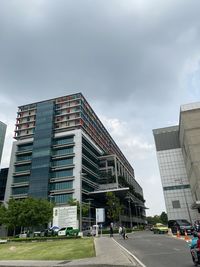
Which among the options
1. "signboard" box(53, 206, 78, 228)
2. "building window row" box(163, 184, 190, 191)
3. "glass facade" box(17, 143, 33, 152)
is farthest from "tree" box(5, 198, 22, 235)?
"building window row" box(163, 184, 190, 191)

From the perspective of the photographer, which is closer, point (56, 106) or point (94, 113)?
point (56, 106)

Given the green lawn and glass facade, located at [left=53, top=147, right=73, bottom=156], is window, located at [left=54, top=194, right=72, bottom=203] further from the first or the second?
the green lawn

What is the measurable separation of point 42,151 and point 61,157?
6.96 m

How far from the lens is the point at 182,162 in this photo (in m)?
93.2

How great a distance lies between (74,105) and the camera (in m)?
94.5

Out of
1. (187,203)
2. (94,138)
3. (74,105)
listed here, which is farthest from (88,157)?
(187,203)

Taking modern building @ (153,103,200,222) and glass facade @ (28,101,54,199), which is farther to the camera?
glass facade @ (28,101,54,199)

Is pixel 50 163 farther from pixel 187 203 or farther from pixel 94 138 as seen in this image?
pixel 187 203

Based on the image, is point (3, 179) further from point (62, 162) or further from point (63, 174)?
point (63, 174)

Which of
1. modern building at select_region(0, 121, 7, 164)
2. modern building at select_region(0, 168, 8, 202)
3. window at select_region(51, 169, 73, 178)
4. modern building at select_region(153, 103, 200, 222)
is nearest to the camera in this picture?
modern building at select_region(153, 103, 200, 222)

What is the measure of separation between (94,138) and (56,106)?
20.2 meters

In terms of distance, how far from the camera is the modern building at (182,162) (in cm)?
7025

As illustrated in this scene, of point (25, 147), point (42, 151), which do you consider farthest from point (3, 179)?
point (42, 151)

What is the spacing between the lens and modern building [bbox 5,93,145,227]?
3187 inches
